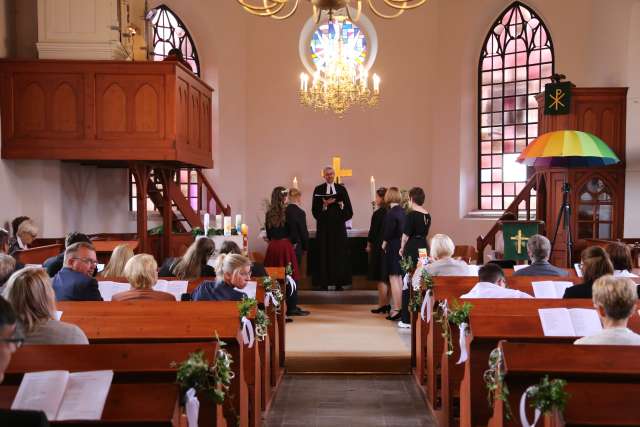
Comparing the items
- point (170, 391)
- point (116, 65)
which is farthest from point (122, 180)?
point (170, 391)

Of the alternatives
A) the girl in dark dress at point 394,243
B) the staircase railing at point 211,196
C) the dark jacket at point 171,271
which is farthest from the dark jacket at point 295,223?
the staircase railing at point 211,196

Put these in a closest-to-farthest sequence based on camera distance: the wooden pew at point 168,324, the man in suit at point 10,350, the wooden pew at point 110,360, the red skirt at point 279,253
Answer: the man in suit at point 10,350
the wooden pew at point 110,360
the wooden pew at point 168,324
the red skirt at point 279,253

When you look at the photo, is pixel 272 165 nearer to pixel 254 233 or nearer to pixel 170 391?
pixel 254 233

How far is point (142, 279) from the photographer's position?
5.36 meters

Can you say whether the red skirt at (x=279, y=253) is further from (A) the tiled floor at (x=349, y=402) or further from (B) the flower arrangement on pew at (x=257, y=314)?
(B) the flower arrangement on pew at (x=257, y=314)

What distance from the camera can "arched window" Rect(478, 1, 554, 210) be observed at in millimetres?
14562

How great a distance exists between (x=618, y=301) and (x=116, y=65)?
23.9 feet

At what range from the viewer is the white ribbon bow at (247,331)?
483 centimetres

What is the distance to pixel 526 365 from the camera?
11.7 ft

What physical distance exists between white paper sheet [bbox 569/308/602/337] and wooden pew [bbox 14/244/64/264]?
5.22 m

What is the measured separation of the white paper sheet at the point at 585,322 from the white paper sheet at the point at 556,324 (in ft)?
0.11

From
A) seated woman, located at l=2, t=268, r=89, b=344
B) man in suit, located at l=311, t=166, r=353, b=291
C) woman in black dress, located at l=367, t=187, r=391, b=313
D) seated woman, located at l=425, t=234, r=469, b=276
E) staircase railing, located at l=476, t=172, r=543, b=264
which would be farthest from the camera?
staircase railing, located at l=476, t=172, r=543, b=264

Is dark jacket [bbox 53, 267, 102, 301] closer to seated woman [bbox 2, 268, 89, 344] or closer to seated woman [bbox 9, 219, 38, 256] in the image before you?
seated woman [bbox 2, 268, 89, 344]

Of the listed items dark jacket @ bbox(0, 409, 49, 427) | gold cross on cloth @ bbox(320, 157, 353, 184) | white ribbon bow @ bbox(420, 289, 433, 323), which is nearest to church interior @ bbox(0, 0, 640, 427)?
dark jacket @ bbox(0, 409, 49, 427)
